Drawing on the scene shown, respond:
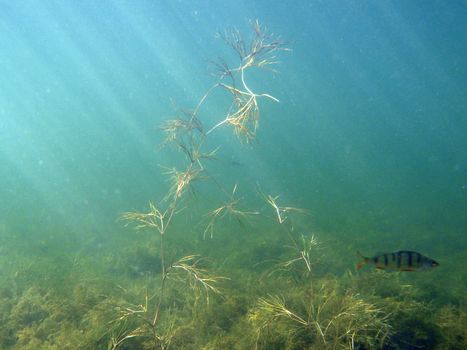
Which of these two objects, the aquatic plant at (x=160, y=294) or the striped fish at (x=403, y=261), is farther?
the striped fish at (x=403, y=261)

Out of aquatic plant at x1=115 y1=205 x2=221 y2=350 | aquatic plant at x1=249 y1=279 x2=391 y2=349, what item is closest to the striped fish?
aquatic plant at x1=249 y1=279 x2=391 y2=349

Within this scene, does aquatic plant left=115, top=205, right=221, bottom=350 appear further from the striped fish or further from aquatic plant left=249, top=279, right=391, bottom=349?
the striped fish

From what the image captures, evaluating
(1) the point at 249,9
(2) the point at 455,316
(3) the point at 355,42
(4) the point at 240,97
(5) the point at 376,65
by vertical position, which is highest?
(5) the point at 376,65

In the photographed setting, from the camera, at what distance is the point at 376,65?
16350 cm

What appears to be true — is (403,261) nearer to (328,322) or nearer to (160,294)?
(328,322)

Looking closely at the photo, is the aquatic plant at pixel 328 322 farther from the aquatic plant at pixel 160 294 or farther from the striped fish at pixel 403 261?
the aquatic plant at pixel 160 294

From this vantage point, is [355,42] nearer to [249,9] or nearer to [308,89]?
[308,89]

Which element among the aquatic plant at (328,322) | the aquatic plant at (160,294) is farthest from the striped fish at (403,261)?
the aquatic plant at (160,294)

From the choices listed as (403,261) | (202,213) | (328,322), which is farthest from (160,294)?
(202,213)

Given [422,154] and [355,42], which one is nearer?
[422,154]

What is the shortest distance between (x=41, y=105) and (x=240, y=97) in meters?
160

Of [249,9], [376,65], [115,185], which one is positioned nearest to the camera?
[115,185]

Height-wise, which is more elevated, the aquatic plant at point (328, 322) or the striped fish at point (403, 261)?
the striped fish at point (403, 261)

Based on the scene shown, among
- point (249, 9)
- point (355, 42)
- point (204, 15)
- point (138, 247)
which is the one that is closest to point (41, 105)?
point (204, 15)
